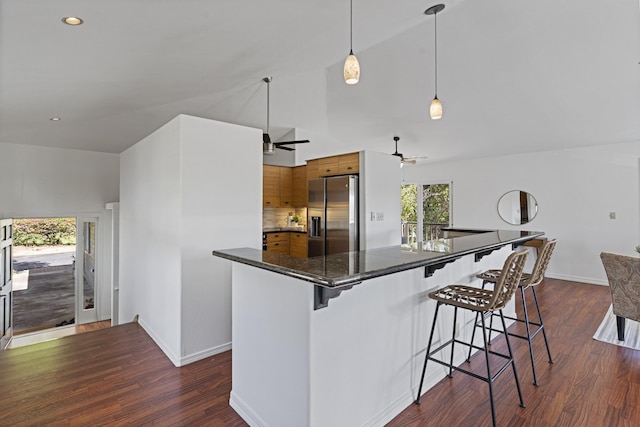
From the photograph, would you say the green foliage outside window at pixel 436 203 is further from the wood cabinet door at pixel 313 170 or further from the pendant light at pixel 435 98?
the pendant light at pixel 435 98

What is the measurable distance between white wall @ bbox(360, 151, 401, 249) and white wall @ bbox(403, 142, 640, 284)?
3.03m

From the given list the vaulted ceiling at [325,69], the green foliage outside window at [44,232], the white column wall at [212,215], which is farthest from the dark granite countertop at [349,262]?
the green foliage outside window at [44,232]

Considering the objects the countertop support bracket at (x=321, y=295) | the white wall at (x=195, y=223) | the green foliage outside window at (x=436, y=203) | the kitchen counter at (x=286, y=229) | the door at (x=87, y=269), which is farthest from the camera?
the green foliage outside window at (x=436, y=203)

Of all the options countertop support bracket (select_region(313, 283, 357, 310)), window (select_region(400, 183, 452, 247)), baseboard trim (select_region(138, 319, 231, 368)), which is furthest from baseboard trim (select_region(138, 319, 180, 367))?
window (select_region(400, 183, 452, 247))

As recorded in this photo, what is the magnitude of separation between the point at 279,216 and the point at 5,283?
4.48 meters

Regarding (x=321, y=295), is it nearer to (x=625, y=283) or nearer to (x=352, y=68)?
(x=352, y=68)

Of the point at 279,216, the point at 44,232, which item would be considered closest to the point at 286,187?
the point at 279,216

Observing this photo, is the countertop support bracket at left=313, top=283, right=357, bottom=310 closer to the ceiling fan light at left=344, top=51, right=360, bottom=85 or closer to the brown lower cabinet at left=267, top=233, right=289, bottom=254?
the ceiling fan light at left=344, top=51, right=360, bottom=85

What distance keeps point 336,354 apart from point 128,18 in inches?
94.8

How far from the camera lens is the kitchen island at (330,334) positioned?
5.29 ft

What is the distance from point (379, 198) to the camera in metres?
4.70

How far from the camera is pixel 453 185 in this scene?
7410 millimetres

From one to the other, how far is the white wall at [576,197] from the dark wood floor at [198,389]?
3193mm

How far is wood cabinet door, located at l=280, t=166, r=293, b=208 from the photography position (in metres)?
6.68
